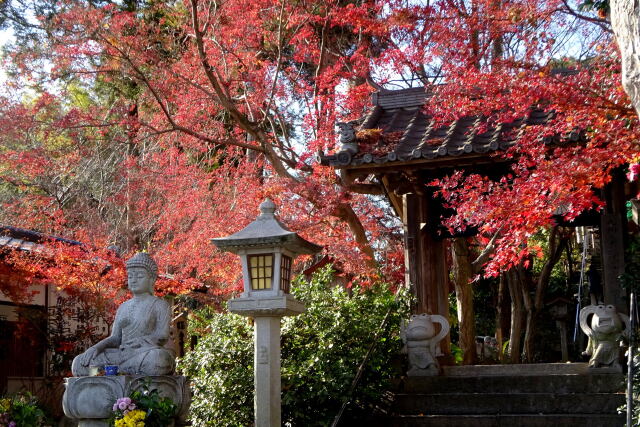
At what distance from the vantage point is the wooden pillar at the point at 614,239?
9695mm

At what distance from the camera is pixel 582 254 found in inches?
839

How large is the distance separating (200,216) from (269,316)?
8711 mm

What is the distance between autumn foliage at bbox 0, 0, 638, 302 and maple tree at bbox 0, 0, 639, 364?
4 cm

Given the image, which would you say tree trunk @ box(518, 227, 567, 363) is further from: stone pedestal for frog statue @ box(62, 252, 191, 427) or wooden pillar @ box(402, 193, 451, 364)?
stone pedestal for frog statue @ box(62, 252, 191, 427)

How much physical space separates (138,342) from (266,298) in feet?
4.60

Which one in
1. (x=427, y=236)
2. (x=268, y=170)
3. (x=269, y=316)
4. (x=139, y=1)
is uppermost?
(x=139, y=1)

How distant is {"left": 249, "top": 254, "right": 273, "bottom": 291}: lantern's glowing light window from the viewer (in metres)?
8.15

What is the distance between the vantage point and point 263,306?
798cm

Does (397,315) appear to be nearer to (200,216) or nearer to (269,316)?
(269,316)

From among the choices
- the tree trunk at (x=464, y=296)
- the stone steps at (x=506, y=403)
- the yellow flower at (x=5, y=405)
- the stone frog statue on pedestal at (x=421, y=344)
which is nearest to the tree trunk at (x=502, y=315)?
the tree trunk at (x=464, y=296)

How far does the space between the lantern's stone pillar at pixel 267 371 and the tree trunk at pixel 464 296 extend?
7935 millimetres

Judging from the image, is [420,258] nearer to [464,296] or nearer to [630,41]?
[464,296]

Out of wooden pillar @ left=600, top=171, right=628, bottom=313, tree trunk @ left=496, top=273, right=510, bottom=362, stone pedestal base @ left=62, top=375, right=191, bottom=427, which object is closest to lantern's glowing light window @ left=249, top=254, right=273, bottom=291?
stone pedestal base @ left=62, top=375, right=191, bottom=427

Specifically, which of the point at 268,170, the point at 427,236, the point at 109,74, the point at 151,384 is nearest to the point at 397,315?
the point at 427,236
